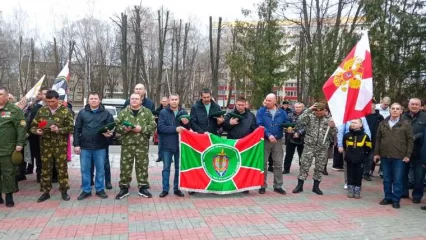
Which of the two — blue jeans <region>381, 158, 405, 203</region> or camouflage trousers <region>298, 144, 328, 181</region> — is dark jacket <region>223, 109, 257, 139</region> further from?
blue jeans <region>381, 158, 405, 203</region>

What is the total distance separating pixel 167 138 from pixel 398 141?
4.07 meters

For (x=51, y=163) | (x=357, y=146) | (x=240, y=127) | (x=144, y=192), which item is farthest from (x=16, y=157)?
(x=357, y=146)

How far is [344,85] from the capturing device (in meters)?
6.61

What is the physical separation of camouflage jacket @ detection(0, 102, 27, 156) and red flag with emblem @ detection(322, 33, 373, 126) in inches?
211

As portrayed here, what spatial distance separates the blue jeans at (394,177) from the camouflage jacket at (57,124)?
18.7 feet

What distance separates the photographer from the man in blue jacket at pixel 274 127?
7.05 meters

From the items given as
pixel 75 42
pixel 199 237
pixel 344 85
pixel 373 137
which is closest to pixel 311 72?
pixel 373 137

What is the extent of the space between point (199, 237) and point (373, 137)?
5.63 meters

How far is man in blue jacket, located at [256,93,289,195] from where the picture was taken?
7047 millimetres

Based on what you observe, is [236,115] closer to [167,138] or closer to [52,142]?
[167,138]

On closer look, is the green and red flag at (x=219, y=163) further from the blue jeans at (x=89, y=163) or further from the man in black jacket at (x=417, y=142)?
the man in black jacket at (x=417, y=142)

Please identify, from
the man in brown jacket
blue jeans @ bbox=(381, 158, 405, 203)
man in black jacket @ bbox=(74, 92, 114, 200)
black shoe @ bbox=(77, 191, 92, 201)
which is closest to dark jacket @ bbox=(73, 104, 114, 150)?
man in black jacket @ bbox=(74, 92, 114, 200)

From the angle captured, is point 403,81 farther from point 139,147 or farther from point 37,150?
point 37,150

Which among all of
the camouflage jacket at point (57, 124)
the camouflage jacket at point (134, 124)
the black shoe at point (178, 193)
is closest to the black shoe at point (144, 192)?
the black shoe at point (178, 193)
